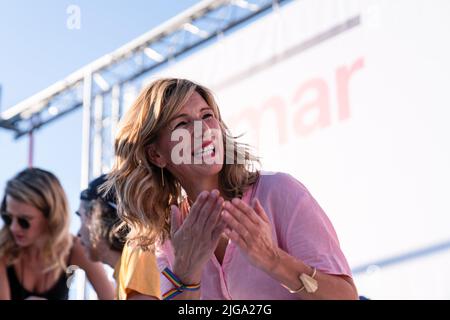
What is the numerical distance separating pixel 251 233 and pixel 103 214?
1158 millimetres

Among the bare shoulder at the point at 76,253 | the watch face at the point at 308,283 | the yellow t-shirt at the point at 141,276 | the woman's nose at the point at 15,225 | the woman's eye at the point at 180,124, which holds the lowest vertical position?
the watch face at the point at 308,283

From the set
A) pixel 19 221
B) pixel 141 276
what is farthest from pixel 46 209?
pixel 141 276

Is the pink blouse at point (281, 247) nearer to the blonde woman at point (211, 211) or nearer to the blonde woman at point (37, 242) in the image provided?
the blonde woman at point (211, 211)

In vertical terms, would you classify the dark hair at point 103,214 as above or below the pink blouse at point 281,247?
above

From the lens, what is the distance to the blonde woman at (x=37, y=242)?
292 cm

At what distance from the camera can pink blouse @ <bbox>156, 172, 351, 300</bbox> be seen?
1520 mm

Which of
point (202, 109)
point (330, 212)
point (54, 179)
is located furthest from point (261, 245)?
point (330, 212)

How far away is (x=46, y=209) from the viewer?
293cm

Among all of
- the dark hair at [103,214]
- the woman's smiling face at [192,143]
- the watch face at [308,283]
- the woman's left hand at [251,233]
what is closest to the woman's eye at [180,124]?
the woman's smiling face at [192,143]

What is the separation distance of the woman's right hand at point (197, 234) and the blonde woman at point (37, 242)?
1376 millimetres

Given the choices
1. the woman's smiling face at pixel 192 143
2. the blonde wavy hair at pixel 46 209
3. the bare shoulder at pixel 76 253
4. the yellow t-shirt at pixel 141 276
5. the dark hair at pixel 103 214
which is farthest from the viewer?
the bare shoulder at pixel 76 253

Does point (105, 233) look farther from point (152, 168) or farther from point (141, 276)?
point (152, 168)

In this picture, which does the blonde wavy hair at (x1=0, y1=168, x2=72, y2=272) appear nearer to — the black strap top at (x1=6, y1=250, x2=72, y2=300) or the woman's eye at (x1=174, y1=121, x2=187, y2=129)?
the black strap top at (x1=6, y1=250, x2=72, y2=300)

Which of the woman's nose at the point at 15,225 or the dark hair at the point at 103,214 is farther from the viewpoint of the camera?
the woman's nose at the point at 15,225
